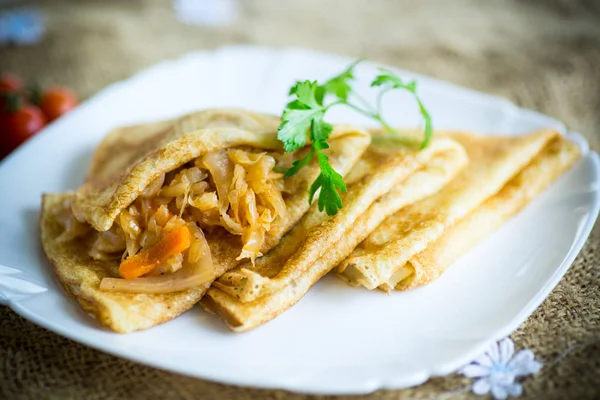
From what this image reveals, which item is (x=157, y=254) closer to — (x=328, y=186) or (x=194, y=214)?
(x=194, y=214)

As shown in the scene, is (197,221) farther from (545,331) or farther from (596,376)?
(596,376)

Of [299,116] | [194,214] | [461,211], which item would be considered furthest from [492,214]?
[194,214]

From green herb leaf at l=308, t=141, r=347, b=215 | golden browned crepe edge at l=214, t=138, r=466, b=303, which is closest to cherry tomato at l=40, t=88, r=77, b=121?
golden browned crepe edge at l=214, t=138, r=466, b=303

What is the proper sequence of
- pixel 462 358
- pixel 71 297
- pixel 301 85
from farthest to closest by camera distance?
pixel 301 85
pixel 71 297
pixel 462 358

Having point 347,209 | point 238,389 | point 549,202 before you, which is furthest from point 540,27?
point 238,389

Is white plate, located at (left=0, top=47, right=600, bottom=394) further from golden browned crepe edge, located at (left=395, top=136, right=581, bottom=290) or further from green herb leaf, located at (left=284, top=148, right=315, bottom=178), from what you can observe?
green herb leaf, located at (left=284, top=148, right=315, bottom=178)

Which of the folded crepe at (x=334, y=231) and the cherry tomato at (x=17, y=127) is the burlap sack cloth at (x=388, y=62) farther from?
the cherry tomato at (x=17, y=127)

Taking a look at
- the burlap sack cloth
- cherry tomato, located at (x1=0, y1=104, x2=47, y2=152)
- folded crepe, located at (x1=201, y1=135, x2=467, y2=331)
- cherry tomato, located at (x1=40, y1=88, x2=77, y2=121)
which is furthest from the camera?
cherry tomato, located at (x1=40, y1=88, x2=77, y2=121)
